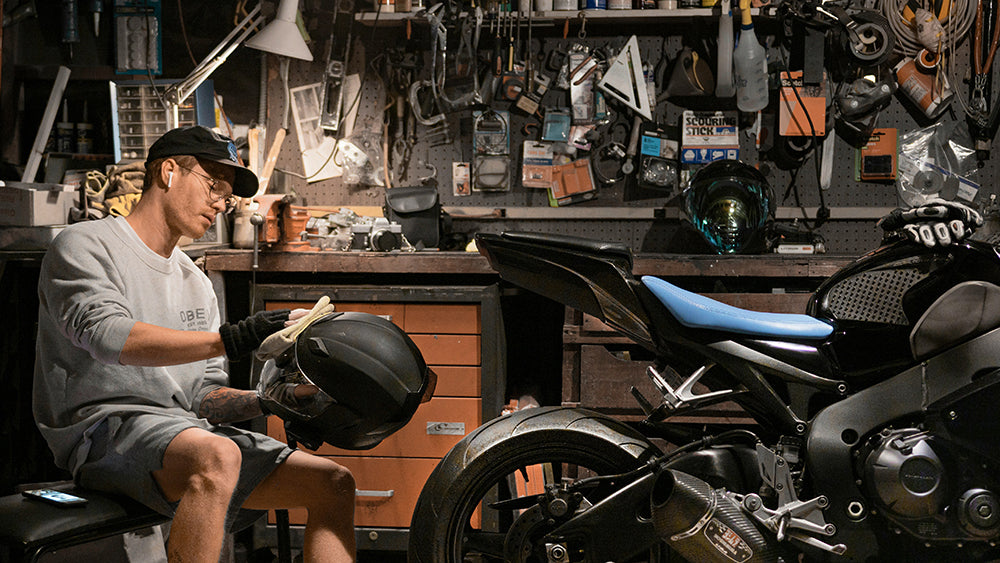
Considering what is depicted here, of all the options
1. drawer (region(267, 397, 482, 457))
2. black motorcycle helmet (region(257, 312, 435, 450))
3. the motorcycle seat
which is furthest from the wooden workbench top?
the motorcycle seat

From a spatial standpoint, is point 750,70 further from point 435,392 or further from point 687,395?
point 687,395

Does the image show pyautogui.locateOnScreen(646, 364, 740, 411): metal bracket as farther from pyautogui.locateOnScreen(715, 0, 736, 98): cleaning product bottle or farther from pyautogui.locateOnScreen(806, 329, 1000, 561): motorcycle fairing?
pyautogui.locateOnScreen(715, 0, 736, 98): cleaning product bottle

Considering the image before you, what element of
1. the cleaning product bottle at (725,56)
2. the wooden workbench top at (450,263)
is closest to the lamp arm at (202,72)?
the wooden workbench top at (450,263)

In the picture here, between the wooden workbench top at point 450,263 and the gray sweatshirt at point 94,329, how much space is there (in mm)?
776

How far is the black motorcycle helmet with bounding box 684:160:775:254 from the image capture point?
3115mm

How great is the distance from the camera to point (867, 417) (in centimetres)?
173

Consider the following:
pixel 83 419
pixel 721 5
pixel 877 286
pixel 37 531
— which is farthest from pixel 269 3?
pixel 877 286

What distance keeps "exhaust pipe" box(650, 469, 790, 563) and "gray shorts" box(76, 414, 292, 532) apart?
0.98 m

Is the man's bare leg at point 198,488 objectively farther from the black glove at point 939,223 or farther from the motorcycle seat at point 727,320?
the black glove at point 939,223

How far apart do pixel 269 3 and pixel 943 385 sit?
3.03m

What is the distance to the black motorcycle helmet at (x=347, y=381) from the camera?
183 centimetres

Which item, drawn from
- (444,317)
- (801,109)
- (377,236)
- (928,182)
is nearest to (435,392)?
(444,317)

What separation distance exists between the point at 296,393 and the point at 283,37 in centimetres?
185

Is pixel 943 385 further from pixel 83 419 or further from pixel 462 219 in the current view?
pixel 462 219
